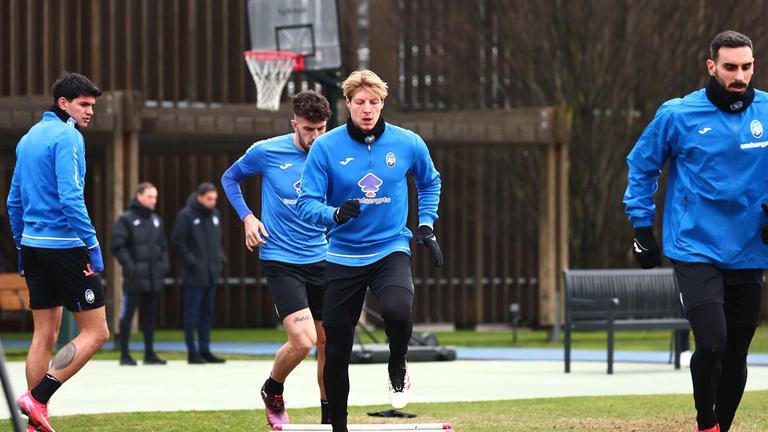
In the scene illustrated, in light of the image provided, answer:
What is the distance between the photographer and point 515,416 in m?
10.5

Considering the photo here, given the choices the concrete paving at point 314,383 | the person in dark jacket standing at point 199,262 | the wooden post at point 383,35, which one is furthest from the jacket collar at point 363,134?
the wooden post at point 383,35

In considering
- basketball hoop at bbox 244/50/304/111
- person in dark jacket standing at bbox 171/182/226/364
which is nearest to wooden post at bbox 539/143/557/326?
basketball hoop at bbox 244/50/304/111

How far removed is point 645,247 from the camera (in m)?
7.90

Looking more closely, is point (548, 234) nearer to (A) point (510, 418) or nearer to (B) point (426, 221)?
(A) point (510, 418)

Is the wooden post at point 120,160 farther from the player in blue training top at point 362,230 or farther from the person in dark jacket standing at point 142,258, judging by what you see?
the player in blue training top at point 362,230

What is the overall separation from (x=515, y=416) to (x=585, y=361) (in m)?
7.26

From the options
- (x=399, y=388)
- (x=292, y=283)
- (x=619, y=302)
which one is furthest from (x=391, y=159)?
(x=619, y=302)

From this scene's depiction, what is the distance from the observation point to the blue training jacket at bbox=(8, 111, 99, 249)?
9.04 metres

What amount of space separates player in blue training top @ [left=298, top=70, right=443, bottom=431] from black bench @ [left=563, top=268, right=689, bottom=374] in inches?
300

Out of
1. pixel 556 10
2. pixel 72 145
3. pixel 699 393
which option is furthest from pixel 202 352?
pixel 556 10

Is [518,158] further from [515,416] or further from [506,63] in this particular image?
[515,416]

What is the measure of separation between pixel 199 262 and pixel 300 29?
3766 mm

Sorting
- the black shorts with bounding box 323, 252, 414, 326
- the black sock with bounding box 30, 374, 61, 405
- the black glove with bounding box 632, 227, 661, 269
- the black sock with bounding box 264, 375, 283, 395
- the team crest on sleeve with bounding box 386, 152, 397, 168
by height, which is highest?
the team crest on sleeve with bounding box 386, 152, 397, 168

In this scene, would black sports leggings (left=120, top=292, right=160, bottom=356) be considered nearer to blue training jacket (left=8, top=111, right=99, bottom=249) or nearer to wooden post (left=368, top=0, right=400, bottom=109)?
blue training jacket (left=8, top=111, right=99, bottom=249)
